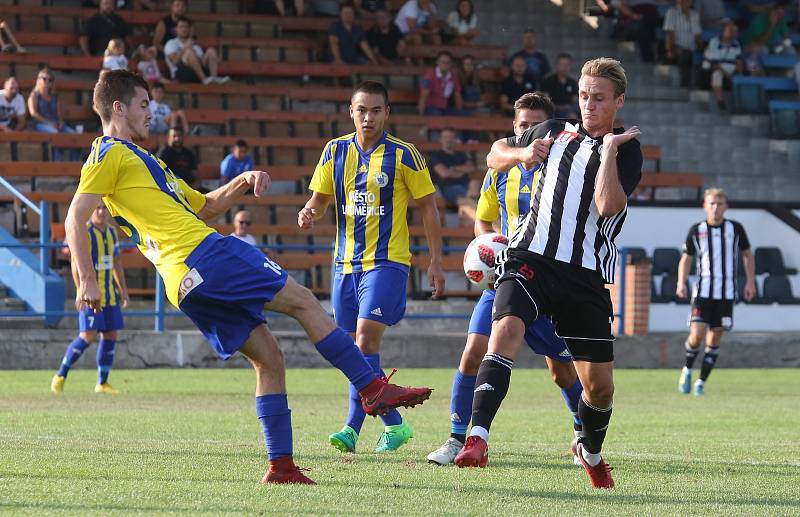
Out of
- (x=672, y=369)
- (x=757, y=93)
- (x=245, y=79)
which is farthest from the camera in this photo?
(x=757, y=93)

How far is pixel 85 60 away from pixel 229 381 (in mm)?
8368

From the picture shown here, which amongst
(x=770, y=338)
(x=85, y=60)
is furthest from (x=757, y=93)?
(x=85, y=60)

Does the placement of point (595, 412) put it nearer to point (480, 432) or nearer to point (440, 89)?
point (480, 432)

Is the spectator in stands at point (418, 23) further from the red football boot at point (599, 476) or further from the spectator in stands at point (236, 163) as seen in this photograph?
the red football boot at point (599, 476)

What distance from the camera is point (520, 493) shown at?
6.48 metres

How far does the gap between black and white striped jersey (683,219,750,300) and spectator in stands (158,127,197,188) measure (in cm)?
729

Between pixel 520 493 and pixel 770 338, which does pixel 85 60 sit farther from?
pixel 520 493

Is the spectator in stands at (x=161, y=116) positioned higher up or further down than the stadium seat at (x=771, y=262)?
higher up

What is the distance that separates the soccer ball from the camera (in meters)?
8.16

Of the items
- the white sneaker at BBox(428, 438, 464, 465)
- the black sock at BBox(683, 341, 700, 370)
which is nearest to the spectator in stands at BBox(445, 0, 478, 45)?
the black sock at BBox(683, 341, 700, 370)

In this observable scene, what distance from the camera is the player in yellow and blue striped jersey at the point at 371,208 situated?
8.73m

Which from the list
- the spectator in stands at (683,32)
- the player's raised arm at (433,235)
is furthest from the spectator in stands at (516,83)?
the player's raised arm at (433,235)

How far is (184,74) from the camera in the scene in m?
22.3

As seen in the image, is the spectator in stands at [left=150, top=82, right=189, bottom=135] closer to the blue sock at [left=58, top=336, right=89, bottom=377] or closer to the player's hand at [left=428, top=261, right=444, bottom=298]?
the blue sock at [left=58, top=336, right=89, bottom=377]
